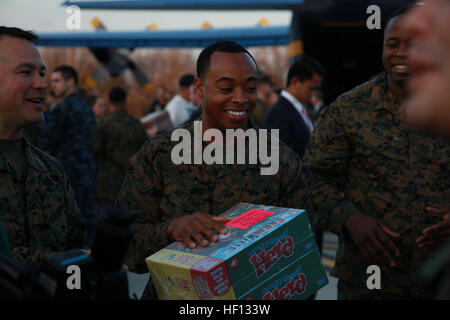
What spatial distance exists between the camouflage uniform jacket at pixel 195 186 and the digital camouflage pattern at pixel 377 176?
458 mm

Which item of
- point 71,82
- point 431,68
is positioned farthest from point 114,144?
point 431,68

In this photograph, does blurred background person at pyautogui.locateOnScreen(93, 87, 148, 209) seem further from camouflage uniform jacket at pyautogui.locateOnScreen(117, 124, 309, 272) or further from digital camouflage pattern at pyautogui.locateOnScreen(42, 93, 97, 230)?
camouflage uniform jacket at pyautogui.locateOnScreen(117, 124, 309, 272)

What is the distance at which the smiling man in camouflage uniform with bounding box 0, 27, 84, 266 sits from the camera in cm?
192

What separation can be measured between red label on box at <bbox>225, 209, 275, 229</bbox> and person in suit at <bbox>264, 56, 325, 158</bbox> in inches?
114

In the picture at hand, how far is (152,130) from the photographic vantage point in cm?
725

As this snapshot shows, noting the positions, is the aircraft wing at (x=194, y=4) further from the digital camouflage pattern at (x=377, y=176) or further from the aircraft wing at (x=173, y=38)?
the digital camouflage pattern at (x=377, y=176)

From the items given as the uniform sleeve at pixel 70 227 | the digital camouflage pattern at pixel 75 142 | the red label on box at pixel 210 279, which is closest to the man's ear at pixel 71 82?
the digital camouflage pattern at pixel 75 142

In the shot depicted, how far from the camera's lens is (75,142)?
6180 mm

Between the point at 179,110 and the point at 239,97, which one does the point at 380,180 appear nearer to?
the point at 239,97

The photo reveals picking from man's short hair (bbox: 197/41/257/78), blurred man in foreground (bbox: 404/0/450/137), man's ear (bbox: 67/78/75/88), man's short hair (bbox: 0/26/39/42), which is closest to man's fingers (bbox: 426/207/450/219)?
man's short hair (bbox: 197/41/257/78)

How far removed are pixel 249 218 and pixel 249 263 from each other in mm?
242

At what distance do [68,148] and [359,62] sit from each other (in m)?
12.3
